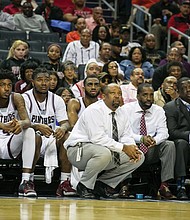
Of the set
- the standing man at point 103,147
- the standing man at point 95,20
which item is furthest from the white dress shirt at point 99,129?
the standing man at point 95,20

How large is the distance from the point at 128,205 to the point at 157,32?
7667 mm

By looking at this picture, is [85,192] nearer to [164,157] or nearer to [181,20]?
[164,157]

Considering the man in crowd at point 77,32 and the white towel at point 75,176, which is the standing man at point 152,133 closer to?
the white towel at point 75,176

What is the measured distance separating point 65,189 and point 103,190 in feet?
1.40

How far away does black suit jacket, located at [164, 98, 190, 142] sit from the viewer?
32.3ft

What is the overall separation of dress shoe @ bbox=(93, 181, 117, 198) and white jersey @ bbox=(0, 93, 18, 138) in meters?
1.17

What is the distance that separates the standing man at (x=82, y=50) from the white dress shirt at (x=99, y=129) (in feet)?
12.1

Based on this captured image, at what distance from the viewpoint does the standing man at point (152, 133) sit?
941 centimetres

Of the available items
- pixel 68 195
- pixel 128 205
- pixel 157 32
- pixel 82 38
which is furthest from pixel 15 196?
pixel 157 32

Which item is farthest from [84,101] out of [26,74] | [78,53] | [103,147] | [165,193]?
[78,53]

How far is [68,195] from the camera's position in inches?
360

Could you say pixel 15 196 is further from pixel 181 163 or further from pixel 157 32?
pixel 157 32

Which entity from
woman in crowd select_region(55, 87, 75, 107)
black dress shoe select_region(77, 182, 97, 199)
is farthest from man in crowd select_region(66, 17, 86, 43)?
black dress shoe select_region(77, 182, 97, 199)

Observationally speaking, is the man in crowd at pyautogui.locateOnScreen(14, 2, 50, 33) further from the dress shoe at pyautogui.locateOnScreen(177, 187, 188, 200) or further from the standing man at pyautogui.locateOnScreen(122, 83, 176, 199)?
the dress shoe at pyautogui.locateOnScreen(177, 187, 188, 200)
